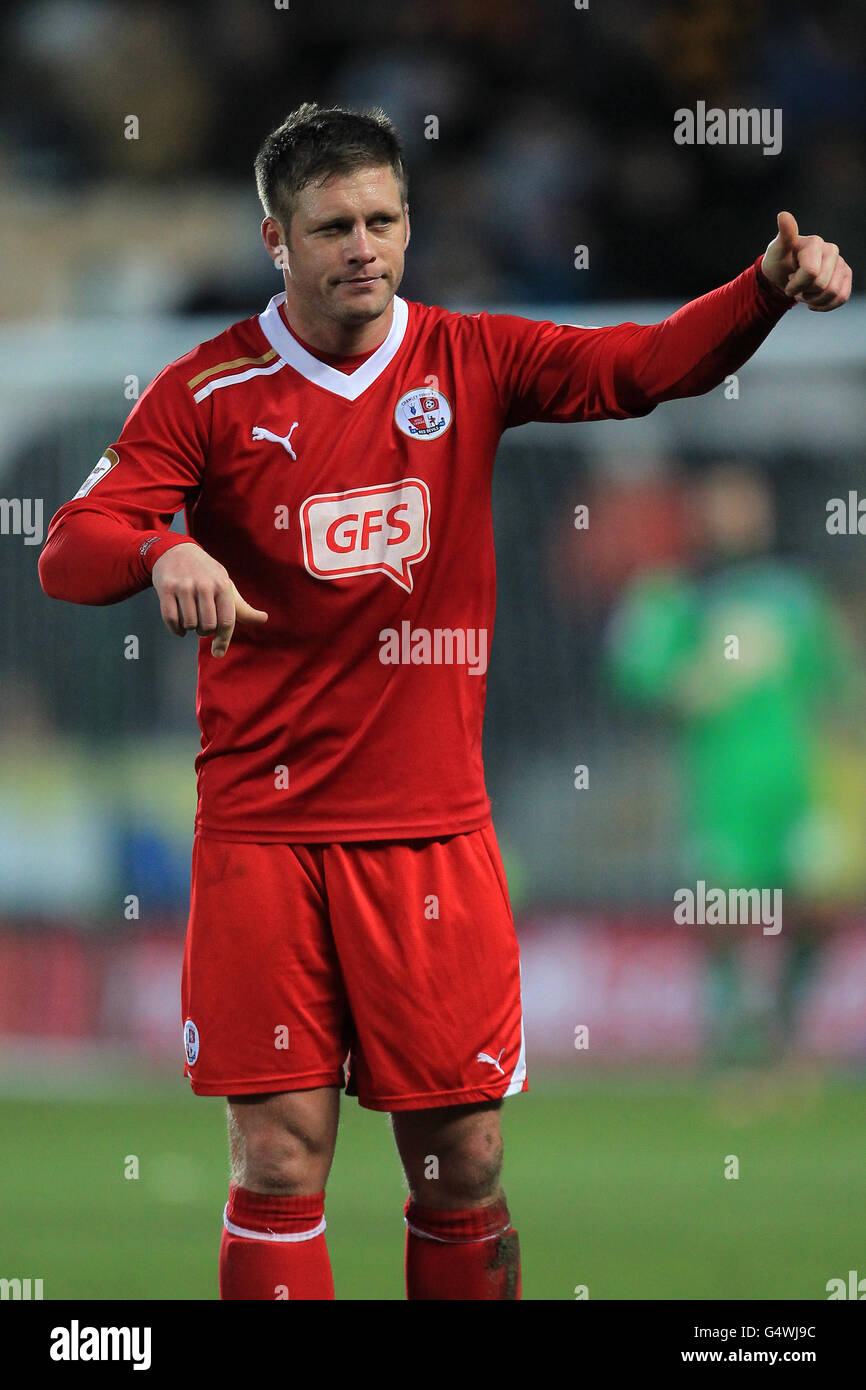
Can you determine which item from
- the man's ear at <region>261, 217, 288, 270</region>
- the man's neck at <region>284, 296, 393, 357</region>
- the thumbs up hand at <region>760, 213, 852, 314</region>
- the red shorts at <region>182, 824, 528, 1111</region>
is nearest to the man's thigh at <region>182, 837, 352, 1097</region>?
the red shorts at <region>182, 824, 528, 1111</region>

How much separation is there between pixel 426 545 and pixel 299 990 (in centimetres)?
62

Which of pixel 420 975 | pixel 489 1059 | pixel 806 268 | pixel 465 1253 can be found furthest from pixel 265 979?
pixel 806 268

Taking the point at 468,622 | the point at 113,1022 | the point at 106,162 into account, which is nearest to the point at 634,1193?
the point at 113,1022

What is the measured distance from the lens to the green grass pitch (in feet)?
9.71

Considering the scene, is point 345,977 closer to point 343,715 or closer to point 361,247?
point 343,715

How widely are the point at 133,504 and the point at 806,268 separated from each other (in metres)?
0.89

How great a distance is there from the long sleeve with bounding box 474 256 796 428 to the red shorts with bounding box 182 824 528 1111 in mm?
639

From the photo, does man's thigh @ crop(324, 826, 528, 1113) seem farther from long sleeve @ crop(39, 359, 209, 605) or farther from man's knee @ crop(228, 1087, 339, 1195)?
long sleeve @ crop(39, 359, 209, 605)

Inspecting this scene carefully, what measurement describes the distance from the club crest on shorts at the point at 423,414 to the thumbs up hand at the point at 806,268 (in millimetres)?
487

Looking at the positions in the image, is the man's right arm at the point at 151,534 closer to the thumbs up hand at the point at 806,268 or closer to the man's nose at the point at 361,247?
the man's nose at the point at 361,247

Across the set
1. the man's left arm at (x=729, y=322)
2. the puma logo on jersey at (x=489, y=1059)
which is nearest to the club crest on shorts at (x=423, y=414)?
the man's left arm at (x=729, y=322)

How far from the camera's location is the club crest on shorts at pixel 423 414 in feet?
7.32

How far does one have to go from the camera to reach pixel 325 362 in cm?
226

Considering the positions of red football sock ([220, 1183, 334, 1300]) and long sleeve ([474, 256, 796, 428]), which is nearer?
long sleeve ([474, 256, 796, 428])
